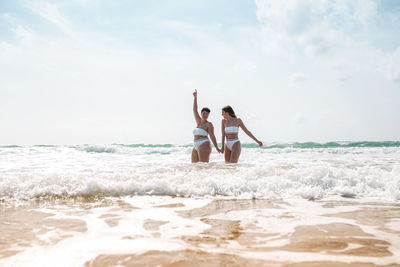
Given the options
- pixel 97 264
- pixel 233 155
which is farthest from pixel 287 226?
pixel 233 155

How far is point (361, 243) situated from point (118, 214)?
2.54 meters

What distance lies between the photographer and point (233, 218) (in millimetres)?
3246

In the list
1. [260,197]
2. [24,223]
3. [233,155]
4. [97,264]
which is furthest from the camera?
[233,155]

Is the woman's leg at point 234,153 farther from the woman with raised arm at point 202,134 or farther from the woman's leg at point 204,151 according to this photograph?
the woman's leg at point 204,151

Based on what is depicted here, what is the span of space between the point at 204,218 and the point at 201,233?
58 cm

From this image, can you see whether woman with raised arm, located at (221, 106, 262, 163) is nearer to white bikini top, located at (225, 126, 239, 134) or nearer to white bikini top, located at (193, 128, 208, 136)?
white bikini top, located at (225, 126, 239, 134)

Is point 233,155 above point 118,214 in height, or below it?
above

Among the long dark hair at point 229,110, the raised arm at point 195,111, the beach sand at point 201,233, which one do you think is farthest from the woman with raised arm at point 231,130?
the beach sand at point 201,233

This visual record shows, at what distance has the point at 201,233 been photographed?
2.70m

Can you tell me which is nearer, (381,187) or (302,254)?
(302,254)

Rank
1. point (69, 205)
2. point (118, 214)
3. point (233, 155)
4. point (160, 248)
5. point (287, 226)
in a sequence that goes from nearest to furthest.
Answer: point (160, 248)
point (287, 226)
point (118, 214)
point (69, 205)
point (233, 155)

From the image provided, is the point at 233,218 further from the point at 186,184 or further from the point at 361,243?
the point at 186,184

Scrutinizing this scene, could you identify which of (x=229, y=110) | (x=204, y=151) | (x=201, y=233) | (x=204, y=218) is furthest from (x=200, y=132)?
(x=201, y=233)

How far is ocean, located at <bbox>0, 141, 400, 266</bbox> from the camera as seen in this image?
2.15 m
